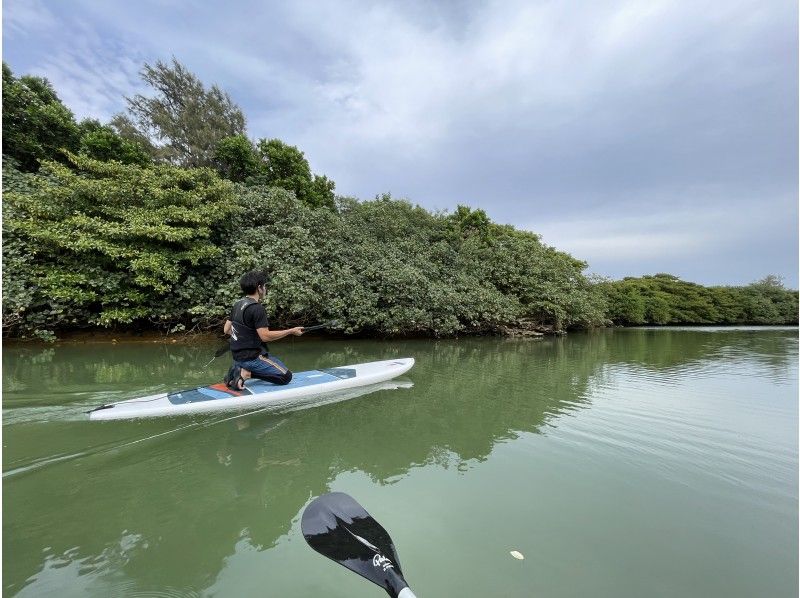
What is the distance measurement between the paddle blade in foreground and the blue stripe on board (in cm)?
286

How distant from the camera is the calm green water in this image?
6.06 feet

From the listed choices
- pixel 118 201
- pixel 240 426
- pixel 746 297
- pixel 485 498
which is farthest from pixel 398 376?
pixel 746 297

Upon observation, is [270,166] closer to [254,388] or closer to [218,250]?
[218,250]

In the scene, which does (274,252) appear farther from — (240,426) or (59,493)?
(59,493)

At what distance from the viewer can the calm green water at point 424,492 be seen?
185cm

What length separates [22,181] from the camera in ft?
32.3

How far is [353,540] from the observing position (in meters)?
1.74

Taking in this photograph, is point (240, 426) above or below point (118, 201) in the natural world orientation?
below

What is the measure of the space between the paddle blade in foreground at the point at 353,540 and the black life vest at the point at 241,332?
294cm

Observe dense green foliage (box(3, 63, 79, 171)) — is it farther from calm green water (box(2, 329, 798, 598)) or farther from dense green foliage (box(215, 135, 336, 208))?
calm green water (box(2, 329, 798, 598))

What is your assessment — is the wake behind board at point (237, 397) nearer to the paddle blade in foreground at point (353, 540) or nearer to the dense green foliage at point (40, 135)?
the paddle blade in foreground at point (353, 540)

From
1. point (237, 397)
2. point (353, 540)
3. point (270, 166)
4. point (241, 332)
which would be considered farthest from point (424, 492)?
point (270, 166)

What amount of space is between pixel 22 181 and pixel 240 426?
11.2 m

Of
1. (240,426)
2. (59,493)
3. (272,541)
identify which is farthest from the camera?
(240,426)
